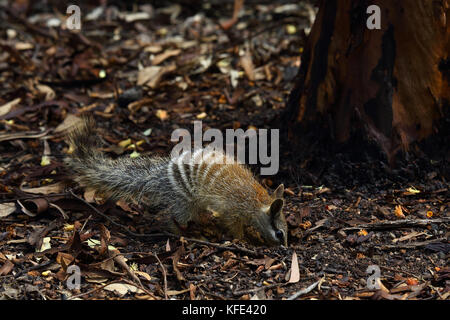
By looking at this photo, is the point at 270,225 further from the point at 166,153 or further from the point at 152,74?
the point at 152,74

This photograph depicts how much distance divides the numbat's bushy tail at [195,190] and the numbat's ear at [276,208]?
0.48 feet

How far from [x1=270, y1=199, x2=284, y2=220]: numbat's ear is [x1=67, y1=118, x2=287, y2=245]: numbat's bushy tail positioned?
146mm

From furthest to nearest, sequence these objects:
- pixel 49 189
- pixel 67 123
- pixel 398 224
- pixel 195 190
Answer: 1. pixel 67 123
2. pixel 49 189
3. pixel 195 190
4. pixel 398 224

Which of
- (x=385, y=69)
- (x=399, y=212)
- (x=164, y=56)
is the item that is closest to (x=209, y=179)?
(x=399, y=212)

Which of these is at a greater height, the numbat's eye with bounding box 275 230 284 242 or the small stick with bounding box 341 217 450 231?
the small stick with bounding box 341 217 450 231

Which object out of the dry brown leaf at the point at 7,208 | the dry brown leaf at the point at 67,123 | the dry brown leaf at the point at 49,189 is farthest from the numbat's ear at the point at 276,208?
the dry brown leaf at the point at 67,123

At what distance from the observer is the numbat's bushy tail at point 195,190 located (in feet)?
15.5

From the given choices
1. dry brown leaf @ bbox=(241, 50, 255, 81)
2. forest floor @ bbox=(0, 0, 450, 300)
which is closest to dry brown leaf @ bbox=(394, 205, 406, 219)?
forest floor @ bbox=(0, 0, 450, 300)

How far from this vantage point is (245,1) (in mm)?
8758

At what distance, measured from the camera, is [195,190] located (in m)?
4.73

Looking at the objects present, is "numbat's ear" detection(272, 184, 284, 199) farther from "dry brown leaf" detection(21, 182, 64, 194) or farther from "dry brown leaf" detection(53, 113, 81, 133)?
"dry brown leaf" detection(53, 113, 81, 133)

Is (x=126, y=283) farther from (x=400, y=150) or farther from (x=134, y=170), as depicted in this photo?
(x=400, y=150)

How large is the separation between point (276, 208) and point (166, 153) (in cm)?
133

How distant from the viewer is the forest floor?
3.68m
